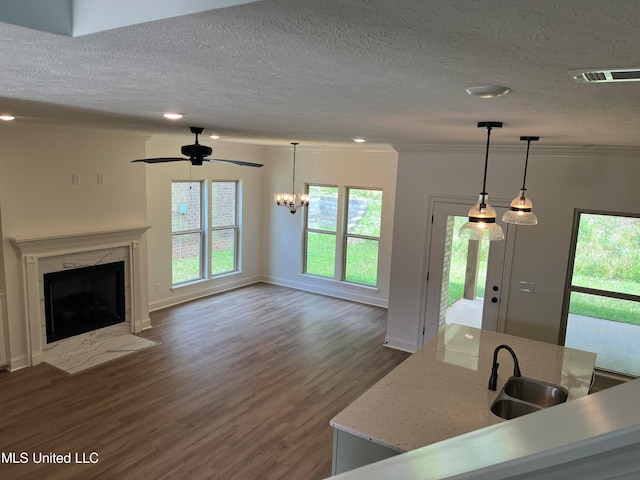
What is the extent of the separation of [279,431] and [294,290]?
458cm

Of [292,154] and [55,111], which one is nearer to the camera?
[55,111]

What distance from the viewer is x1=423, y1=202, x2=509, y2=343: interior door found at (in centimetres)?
507

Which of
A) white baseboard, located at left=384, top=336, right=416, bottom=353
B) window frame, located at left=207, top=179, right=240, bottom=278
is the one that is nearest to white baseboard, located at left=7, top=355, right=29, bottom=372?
window frame, located at left=207, top=179, right=240, bottom=278

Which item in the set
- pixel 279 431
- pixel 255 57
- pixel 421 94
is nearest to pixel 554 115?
pixel 421 94

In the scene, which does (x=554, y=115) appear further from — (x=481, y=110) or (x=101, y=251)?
(x=101, y=251)

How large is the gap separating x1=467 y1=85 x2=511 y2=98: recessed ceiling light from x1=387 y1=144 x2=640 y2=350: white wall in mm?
3327

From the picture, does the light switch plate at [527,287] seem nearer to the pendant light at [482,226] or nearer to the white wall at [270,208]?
the pendant light at [482,226]

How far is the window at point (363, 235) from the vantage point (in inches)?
301

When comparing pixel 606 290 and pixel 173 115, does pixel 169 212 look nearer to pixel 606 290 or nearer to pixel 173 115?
pixel 173 115

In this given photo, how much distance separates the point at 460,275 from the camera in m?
5.39

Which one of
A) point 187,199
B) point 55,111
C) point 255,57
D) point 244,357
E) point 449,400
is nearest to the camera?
point 255,57

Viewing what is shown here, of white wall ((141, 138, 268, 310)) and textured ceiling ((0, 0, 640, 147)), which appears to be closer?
textured ceiling ((0, 0, 640, 147))

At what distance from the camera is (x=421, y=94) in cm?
182

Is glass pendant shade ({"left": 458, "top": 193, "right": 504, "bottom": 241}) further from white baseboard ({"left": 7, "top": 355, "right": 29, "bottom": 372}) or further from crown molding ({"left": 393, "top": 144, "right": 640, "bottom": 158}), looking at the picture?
white baseboard ({"left": 7, "top": 355, "right": 29, "bottom": 372})
